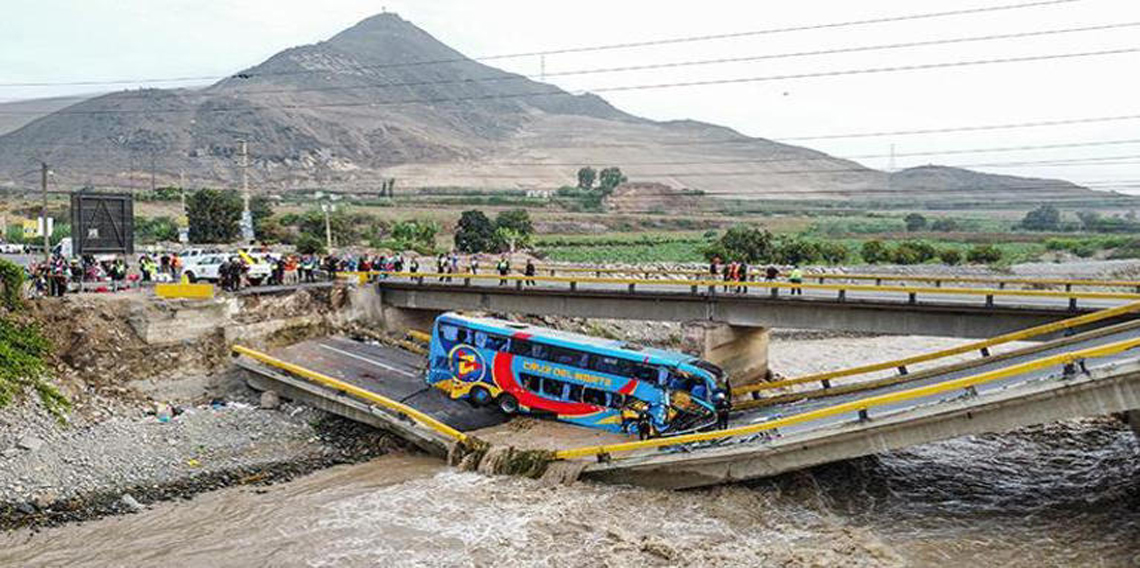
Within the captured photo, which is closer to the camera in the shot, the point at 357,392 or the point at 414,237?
the point at 357,392

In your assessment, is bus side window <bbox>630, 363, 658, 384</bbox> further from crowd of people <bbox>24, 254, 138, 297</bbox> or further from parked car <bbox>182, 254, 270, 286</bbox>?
parked car <bbox>182, 254, 270, 286</bbox>

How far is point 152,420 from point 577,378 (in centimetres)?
1501

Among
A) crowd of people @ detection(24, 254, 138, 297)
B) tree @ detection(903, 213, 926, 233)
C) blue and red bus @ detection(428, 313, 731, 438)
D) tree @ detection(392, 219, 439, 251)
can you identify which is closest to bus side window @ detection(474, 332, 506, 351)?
blue and red bus @ detection(428, 313, 731, 438)

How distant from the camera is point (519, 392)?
30.8 meters

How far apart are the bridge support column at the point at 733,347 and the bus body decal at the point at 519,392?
26.3 ft

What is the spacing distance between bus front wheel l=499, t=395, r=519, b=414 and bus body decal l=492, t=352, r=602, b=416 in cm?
21

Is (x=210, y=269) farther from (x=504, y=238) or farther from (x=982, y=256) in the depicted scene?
(x=982, y=256)

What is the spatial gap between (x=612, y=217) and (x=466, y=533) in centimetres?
14476

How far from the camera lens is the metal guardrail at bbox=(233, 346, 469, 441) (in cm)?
2962

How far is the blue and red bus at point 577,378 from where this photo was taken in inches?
1083

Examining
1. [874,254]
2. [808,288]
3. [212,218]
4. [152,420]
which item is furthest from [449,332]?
[874,254]

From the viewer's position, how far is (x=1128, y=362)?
813 inches

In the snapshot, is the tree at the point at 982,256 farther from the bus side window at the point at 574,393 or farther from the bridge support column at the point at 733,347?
the bus side window at the point at 574,393

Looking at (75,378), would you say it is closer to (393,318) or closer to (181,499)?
(181,499)
